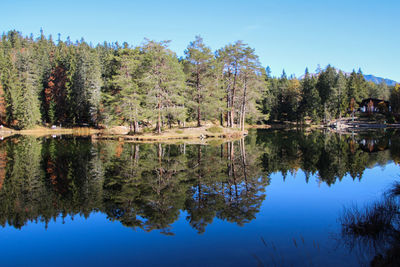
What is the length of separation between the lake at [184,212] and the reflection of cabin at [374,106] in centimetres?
7920

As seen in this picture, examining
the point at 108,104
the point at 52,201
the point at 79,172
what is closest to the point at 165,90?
the point at 108,104

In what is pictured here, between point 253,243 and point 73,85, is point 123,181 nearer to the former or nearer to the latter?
point 253,243

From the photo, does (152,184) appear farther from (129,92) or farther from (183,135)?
(129,92)

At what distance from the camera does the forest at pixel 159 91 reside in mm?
43188

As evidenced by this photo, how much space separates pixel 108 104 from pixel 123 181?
117 feet

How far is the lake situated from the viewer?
8045 millimetres

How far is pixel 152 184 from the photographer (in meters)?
15.5

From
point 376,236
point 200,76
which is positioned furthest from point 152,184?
point 200,76

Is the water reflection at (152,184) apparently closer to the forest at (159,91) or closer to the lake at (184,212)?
the lake at (184,212)

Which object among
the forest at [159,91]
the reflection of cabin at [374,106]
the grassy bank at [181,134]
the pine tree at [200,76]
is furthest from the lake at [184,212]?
the reflection of cabin at [374,106]

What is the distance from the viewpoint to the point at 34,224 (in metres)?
10.7

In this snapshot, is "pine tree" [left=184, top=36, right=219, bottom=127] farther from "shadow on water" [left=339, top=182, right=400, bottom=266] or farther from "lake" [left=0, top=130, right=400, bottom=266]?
"shadow on water" [left=339, top=182, right=400, bottom=266]

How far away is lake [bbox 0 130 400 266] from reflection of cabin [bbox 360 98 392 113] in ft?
260

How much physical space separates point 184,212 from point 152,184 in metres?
4.59
